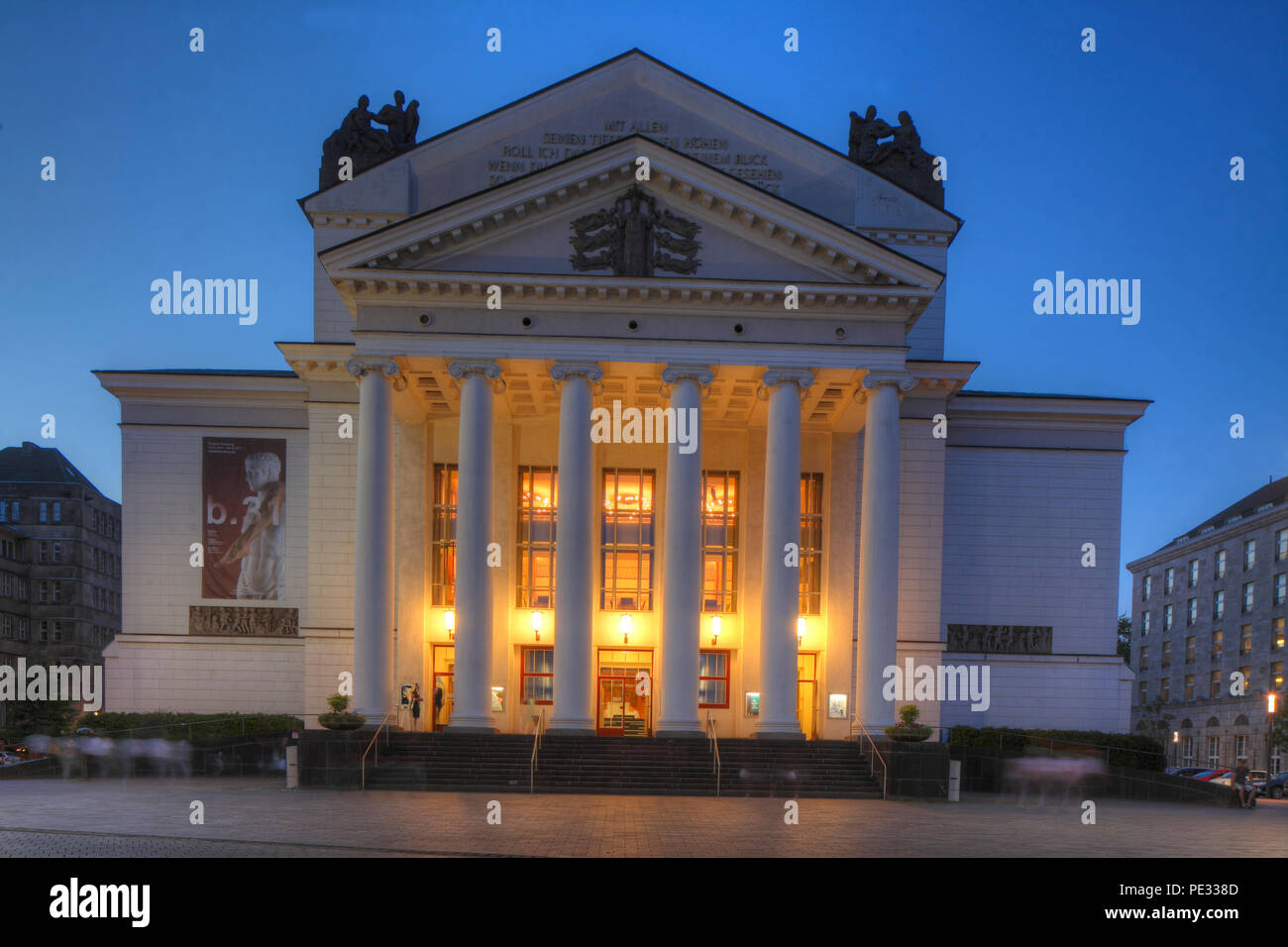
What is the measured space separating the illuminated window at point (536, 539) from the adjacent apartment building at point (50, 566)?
82528 millimetres

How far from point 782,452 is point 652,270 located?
6841 millimetres

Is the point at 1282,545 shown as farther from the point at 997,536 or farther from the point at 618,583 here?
the point at 618,583

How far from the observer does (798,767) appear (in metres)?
31.8

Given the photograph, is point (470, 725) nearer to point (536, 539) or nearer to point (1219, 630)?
point (536, 539)

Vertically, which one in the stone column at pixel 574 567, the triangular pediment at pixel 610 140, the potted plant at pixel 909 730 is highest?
the triangular pediment at pixel 610 140

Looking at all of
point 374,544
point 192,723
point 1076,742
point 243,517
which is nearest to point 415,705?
point 374,544

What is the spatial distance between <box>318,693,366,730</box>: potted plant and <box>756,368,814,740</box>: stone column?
37.7ft

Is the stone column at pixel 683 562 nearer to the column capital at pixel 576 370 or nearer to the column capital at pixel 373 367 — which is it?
the column capital at pixel 576 370

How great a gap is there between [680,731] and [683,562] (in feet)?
16.3

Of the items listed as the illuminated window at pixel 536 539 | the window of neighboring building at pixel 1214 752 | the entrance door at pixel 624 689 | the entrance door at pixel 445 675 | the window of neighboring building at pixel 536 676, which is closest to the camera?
the entrance door at pixel 445 675

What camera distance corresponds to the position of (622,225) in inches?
1366

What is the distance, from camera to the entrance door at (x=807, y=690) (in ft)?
133

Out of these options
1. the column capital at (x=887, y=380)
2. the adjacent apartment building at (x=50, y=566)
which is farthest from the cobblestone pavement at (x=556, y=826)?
the adjacent apartment building at (x=50, y=566)
